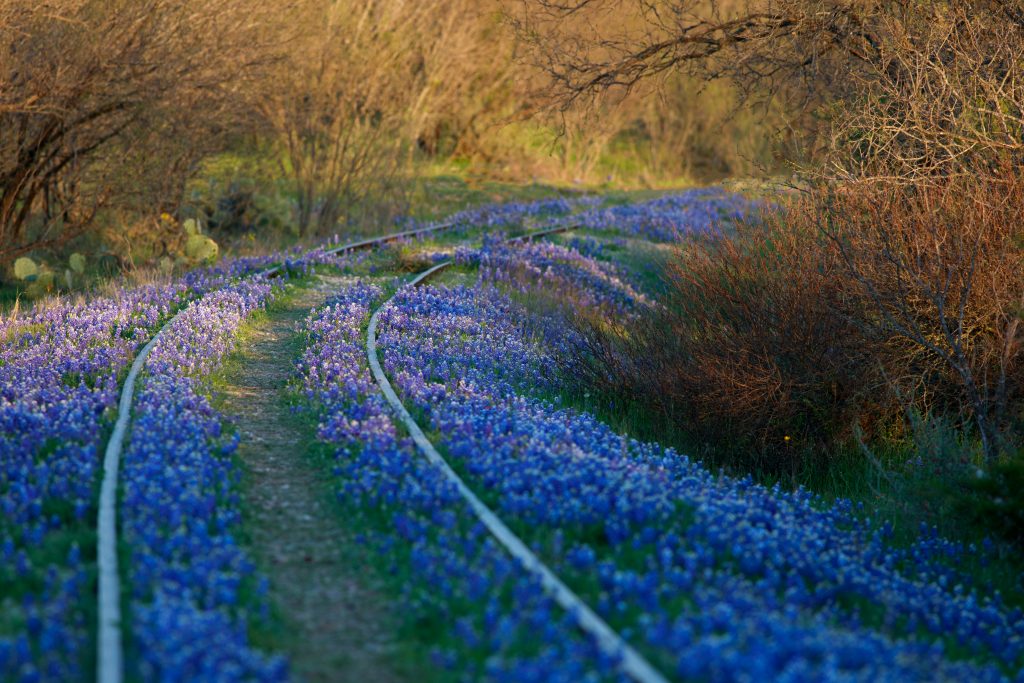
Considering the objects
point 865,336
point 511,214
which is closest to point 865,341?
point 865,336

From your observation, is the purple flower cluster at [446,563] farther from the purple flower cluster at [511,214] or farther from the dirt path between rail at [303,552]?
the purple flower cluster at [511,214]

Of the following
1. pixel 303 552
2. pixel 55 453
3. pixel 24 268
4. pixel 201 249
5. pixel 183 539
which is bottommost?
pixel 303 552

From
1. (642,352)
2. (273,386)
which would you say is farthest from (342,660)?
(642,352)

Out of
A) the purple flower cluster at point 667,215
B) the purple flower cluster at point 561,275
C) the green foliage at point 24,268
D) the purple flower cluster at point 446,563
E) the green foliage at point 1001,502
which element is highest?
the purple flower cluster at point 667,215

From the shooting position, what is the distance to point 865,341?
9680 mm

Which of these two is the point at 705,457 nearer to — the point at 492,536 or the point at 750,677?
the point at 492,536

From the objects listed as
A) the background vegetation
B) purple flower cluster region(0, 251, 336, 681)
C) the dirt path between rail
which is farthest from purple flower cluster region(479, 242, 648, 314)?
the dirt path between rail

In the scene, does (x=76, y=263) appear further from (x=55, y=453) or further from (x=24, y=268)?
(x=55, y=453)

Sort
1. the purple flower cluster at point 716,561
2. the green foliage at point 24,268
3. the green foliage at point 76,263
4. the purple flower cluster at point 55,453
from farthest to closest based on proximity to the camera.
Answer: the green foliage at point 76,263 < the green foliage at point 24,268 < the purple flower cluster at point 716,561 < the purple flower cluster at point 55,453

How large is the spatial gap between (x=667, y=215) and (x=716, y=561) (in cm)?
1769

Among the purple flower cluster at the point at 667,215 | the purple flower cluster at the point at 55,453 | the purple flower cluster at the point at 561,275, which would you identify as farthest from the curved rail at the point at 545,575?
the purple flower cluster at the point at 667,215

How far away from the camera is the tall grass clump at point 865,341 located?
9.51 meters

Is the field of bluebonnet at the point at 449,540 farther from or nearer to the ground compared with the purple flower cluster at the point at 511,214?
nearer to the ground

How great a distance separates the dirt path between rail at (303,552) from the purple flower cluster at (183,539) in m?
0.19
